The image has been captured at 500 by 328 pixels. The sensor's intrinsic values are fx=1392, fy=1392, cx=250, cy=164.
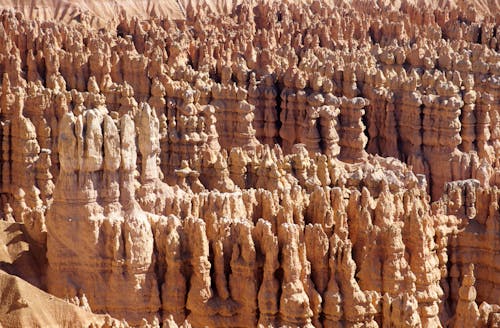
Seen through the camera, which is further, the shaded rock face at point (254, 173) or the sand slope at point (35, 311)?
the shaded rock face at point (254, 173)

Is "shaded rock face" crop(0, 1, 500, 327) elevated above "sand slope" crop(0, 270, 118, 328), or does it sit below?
above

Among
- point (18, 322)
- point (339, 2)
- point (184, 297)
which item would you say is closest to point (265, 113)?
point (184, 297)

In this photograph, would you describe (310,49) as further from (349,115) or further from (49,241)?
(49,241)

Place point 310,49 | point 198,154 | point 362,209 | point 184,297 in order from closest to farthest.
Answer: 1. point 184,297
2. point 362,209
3. point 198,154
4. point 310,49

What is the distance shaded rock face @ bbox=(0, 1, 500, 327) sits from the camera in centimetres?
2866

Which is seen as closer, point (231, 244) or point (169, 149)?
point (231, 244)

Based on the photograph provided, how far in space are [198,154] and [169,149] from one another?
1.24 m

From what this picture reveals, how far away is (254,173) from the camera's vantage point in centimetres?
3978

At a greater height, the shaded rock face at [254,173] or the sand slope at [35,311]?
the shaded rock face at [254,173]

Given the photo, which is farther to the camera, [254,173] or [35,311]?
[254,173]

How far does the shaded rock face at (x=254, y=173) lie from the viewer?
28656mm

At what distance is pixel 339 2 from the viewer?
313 feet

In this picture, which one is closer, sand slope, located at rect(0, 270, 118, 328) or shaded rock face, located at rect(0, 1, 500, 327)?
sand slope, located at rect(0, 270, 118, 328)

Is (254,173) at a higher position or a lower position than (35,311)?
higher
